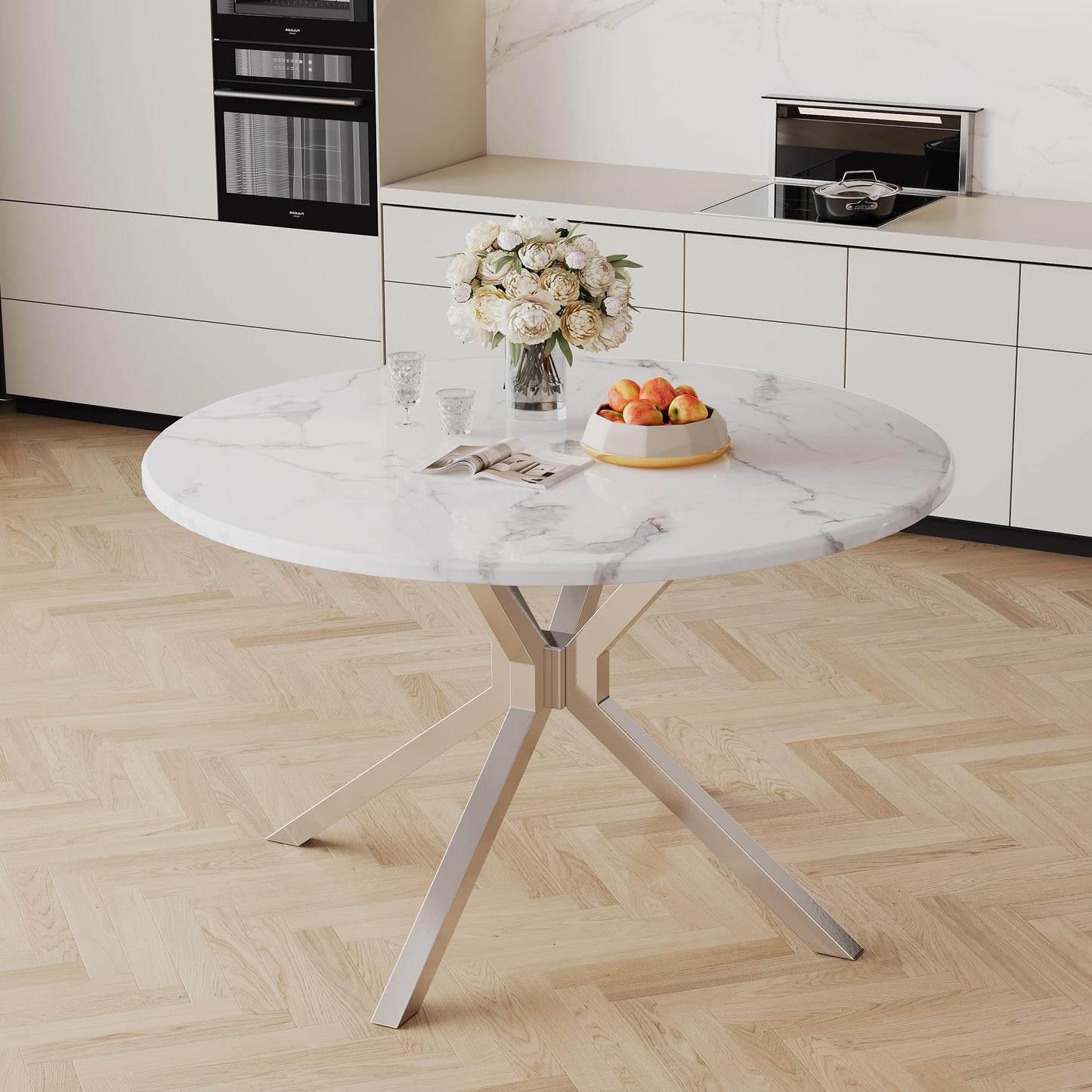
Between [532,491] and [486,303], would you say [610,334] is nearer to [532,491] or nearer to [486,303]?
[486,303]

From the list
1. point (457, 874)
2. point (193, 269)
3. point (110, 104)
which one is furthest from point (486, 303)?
point (110, 104)

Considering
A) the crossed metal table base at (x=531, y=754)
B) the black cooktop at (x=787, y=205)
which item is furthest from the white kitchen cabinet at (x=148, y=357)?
the crossed metal table base at (x=531, y=754)

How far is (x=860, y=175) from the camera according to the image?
4.59 m

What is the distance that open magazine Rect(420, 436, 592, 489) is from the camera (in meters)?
2.35

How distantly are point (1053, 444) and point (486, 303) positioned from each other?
197 cm

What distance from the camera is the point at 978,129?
14.5 ft

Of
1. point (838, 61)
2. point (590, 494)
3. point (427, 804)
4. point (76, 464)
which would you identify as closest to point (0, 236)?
point (76, 464)

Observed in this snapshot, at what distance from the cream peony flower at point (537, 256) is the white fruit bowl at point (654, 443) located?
250mm

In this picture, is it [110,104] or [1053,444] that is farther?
[110,104]

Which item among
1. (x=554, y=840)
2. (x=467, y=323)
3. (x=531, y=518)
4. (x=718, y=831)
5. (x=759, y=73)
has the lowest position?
(x=554, y=840)

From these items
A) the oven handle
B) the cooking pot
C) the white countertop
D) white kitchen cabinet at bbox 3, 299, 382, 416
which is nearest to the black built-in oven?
the oven handle

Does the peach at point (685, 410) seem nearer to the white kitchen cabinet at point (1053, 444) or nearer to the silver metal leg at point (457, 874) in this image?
the silver metal leg at point (457, 874)

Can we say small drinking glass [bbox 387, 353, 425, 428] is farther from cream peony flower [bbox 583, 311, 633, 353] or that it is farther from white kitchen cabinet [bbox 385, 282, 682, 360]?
white kitchen cabinet [bbox 385, 282, 682, 360]

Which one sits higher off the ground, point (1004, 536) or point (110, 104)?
point (110, 104)
